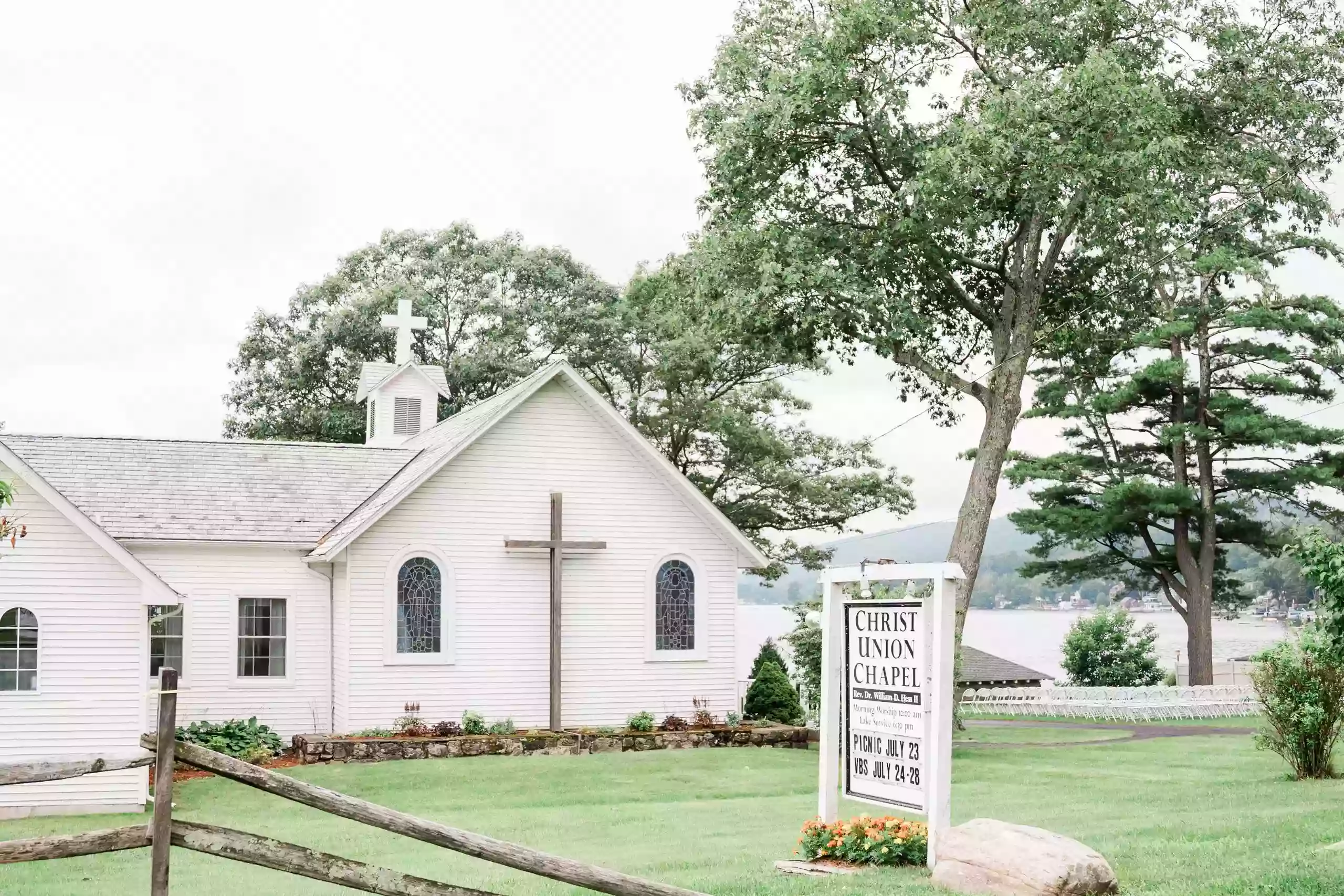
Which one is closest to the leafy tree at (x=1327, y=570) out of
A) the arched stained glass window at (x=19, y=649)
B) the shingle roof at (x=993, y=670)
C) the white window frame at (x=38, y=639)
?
the white window frame at (x=38, y=639)

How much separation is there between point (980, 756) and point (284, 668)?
1130 centimetres

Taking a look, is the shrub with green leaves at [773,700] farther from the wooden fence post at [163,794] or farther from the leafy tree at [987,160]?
the wooden fence post at [163,794]

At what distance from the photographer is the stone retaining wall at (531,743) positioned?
2177cm

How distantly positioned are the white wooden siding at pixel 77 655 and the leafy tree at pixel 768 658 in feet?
42.3

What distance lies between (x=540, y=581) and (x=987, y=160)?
10206mm

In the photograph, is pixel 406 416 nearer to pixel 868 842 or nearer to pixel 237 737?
pixel 237 737

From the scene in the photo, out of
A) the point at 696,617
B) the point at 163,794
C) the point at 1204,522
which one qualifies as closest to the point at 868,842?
the point at 163,794

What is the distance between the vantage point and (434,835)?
754cm

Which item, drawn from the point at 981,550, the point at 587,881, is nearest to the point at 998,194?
the point at 981,550

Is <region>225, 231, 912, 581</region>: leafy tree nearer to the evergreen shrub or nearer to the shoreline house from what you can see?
the shoreline house

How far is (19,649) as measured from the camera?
17875 millimetres

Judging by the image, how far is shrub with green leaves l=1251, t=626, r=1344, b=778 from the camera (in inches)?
664

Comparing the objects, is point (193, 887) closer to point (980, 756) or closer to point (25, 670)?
point (25, 670)

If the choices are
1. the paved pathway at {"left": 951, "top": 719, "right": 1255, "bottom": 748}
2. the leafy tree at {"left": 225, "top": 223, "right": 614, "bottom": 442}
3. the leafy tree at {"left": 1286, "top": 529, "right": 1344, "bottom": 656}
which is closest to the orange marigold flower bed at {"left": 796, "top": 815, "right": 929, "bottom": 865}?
the leafy tree at {"left": 1286, "top": 529, "right": 1344, "bottom": 656}
